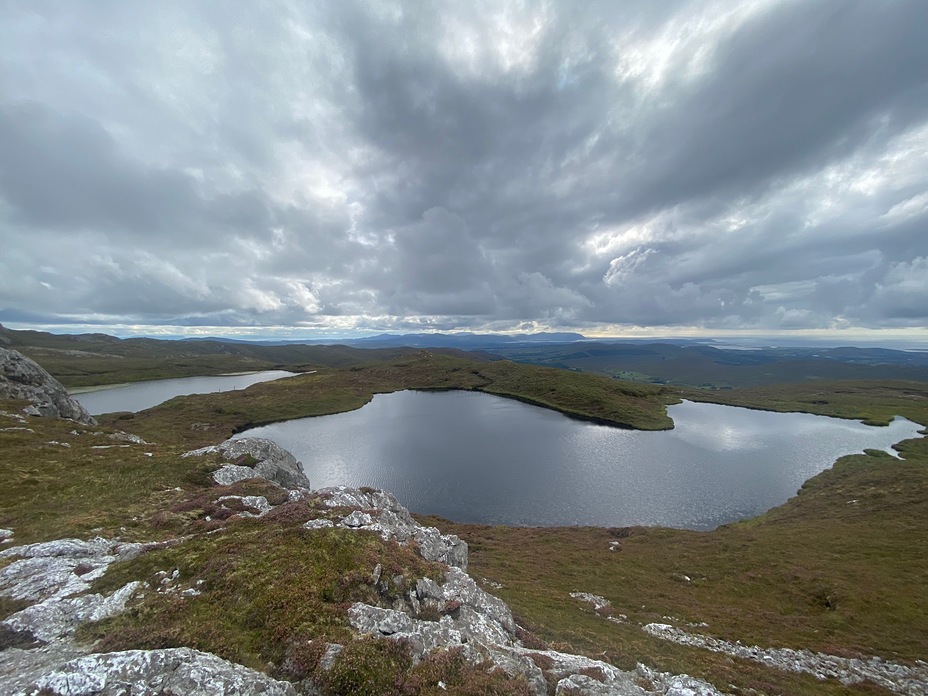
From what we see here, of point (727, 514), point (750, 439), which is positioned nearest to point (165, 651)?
point (727, 514)

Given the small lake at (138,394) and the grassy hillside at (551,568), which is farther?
the small lake at (138,394)

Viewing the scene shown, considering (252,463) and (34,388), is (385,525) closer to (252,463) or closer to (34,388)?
(252,463)

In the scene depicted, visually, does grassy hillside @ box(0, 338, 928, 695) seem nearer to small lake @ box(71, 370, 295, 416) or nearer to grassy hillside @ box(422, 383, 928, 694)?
grassy hillside @ box(422, 383, 928, 694)

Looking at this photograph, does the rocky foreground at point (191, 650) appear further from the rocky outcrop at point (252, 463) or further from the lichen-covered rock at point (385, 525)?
the rocky outcrop at point (252, 463)

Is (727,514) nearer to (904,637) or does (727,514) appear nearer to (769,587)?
(769,587)

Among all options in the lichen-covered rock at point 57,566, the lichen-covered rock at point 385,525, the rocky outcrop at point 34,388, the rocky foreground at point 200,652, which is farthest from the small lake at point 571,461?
the lichen-covered rock at point 57,566

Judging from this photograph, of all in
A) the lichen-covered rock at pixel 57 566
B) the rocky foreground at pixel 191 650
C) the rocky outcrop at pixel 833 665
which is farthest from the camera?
the rocky outcrop at pixel 833 665
